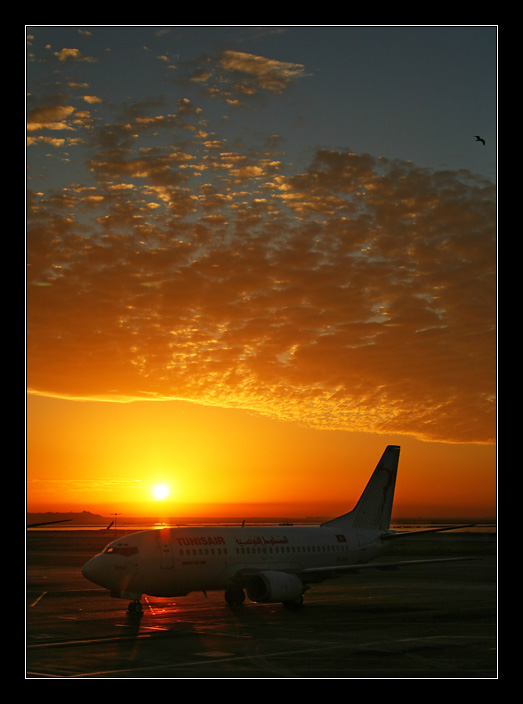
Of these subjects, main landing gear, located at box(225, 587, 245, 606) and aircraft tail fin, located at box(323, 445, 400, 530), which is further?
aircraft tail fin, located at box(323, 445, 400, 530)

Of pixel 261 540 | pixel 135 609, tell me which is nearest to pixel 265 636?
pixel 135 609

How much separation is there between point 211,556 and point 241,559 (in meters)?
2.08

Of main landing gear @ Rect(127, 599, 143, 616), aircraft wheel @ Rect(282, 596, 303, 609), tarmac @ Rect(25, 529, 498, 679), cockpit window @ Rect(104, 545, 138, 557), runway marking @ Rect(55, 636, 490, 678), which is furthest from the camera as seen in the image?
aircraft wheel @ Rect(282, 596, 303, 609)

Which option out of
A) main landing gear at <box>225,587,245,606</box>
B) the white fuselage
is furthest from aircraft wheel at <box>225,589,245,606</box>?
the white fuselage

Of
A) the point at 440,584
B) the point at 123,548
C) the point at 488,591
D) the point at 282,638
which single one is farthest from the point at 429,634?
the point at 440,584

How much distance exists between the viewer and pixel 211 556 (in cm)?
4175

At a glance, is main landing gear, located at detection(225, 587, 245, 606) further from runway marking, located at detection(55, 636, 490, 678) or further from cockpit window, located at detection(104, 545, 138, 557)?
runway marking, located at detection(55, 636, 490, 678)

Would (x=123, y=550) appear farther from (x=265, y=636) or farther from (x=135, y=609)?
(x=265, y=636)

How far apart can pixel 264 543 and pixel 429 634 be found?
38.6 feet

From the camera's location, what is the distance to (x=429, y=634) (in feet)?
116

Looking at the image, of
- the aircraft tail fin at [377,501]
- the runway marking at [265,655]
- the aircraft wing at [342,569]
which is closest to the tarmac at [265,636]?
the runway marking at [265,655]

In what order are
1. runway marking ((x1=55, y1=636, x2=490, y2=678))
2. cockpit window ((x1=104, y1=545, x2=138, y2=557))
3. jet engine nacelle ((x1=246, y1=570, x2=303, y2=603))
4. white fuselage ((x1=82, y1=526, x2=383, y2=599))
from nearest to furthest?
runway marking ((x1=55, y1=636, x2=490, y2=678)) → white fuselage ((x1=82, y1=526, x2=383, y2=599)) → cockpit window ((x1=104, y1=545, x2=138, y2=557)) → jet engine nacelle ((x1=246, y1=570, x2=303, y2=603))

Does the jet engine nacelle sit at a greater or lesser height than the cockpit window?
lesser

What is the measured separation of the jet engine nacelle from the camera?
4112 centimetres
